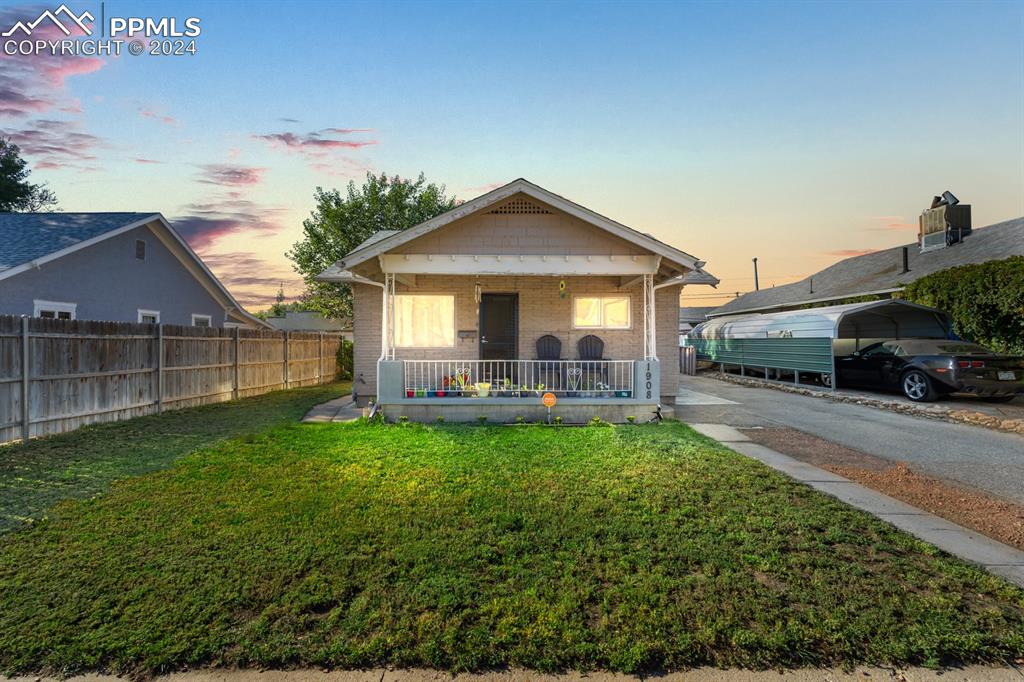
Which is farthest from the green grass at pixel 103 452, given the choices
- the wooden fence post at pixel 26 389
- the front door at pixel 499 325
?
the front door at pixel 499 325

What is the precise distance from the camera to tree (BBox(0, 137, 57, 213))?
28.4 metres

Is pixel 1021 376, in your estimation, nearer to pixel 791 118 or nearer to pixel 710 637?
pixel 791 118

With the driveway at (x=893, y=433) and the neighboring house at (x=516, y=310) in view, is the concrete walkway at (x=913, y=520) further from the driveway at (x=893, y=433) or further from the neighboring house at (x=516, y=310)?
the neighboring house at (x=516, y=310)

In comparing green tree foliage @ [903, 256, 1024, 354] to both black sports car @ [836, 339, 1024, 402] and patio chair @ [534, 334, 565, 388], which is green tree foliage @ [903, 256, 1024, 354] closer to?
black sports car @ [836, 339, 1024, 402]

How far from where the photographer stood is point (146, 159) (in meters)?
14.1

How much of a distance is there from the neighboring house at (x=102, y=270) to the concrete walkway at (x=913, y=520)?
1561 cm

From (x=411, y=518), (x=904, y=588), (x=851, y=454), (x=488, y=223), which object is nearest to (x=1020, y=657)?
(x=904, y=588)

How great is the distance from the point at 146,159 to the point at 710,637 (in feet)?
58.5

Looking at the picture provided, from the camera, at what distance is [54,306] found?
11.9 metres

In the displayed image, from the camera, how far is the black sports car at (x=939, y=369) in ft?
36.5

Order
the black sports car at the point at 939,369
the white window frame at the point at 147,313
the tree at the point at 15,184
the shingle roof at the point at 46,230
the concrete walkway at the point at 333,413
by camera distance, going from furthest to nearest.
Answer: the tree at the point at 15,184, the white window frame at the point at 147,313, the shingle roof at the point at 46,230, the black sports car at the point at 939,369, the concrete walkway at the point at 333,413

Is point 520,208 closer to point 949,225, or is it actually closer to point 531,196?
point 531,196

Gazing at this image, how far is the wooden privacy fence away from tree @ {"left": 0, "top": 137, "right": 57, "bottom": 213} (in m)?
25.3

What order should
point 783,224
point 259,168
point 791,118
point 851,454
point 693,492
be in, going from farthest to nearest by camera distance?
1. point 783,224
2. point 259,168
3. point 791,118
4. point 851,454
5. point 693,492
